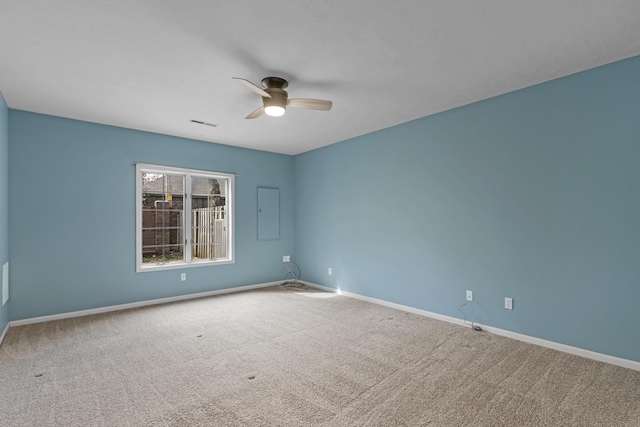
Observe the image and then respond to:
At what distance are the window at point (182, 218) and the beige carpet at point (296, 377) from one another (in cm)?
131

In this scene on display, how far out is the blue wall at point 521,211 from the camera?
271 centimetres

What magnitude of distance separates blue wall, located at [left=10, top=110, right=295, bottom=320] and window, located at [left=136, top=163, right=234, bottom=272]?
0.14 m

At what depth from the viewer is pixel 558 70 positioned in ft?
9.43

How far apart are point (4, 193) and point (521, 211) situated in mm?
5797

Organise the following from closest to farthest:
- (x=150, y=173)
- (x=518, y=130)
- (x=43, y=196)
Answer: (x=518, y=130) → (x=43, y=196) → (x=150, y=173)

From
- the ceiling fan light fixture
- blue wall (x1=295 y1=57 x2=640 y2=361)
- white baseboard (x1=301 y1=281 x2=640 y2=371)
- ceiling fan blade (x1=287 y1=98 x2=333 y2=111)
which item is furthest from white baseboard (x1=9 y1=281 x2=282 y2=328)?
ceiling fan blade (x1=287 y1=98 x2=333 y2=111)

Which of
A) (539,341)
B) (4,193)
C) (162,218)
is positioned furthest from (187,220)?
(539,341)

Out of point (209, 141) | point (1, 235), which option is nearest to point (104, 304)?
point (1, 235)

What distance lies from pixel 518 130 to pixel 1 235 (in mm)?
5765

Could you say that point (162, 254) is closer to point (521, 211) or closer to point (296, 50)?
point (296, 50)

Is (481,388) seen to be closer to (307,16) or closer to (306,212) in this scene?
(307,16)

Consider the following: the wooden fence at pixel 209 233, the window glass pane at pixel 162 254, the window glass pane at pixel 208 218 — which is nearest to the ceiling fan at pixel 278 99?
the window glass pane at pixel 208 218

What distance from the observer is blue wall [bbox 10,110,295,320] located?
379cm

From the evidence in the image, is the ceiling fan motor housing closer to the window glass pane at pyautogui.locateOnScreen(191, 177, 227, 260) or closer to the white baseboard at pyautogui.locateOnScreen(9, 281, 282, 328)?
the window glass pane at pyautogui.locateOnScreen(191, 177, 227, 260)
